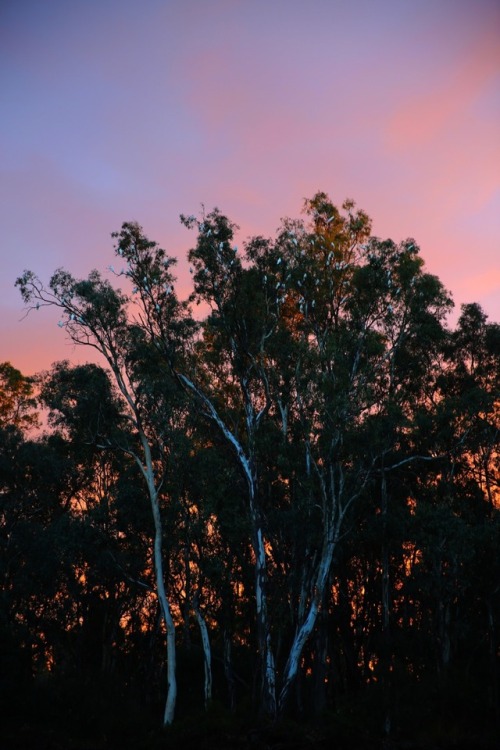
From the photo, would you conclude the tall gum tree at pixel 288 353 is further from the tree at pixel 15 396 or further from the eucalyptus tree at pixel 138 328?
the tree at pixel 15 396

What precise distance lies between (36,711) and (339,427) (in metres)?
13.5

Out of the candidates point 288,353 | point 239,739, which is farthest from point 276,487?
point 239,739

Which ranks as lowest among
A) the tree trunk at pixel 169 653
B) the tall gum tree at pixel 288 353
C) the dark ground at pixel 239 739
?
the dark ground at pixel 239 739

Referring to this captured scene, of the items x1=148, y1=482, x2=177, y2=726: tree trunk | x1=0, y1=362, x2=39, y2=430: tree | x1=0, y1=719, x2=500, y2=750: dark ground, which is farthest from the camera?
x1=0, y1=362, x2=39, y2=430: tree

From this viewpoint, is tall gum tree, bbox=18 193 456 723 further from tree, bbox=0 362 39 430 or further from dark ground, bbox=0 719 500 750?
tree, bbox=0 362 39 430

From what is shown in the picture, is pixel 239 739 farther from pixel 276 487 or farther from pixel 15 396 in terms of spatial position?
pixel 15 396

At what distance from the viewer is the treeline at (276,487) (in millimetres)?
23500

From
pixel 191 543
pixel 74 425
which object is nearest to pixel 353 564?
pixel 191 543

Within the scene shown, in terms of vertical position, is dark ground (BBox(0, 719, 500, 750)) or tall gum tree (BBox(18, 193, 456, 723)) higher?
tall gum tree (BBox(18, 193, 456, 723))

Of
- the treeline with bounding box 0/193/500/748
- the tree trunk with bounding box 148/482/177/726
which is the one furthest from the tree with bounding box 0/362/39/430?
the tree trunk with bounding box 148/482/177/726

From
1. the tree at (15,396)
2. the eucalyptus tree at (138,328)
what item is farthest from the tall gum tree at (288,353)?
the tree at (15,396)

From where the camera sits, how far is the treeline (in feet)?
77.1

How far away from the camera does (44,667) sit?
31.9 m

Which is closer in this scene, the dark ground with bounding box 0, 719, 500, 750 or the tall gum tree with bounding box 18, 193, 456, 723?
the dark ground with bounding box 0, 719, 500, 750
